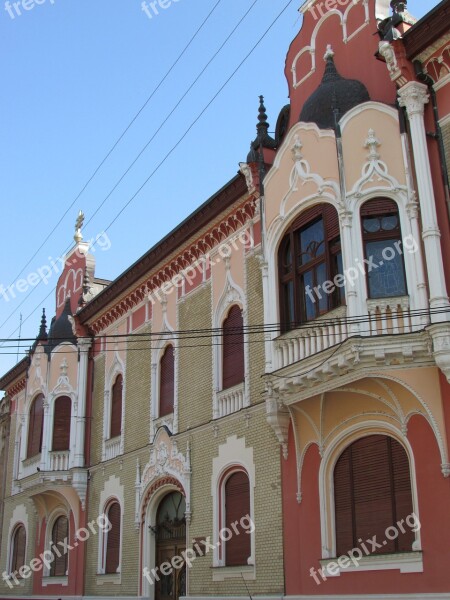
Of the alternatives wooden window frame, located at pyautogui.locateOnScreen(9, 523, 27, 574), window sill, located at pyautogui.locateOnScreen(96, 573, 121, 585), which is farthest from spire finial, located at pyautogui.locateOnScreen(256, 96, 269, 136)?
wooden window frame, located at pyautogui.locateOnScreen(9, 523, 27, 574)

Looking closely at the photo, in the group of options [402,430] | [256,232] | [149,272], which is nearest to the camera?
[402,430]

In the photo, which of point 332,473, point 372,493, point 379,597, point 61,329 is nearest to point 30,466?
point 61,329

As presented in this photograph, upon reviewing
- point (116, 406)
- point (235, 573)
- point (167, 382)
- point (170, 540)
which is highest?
point (116, 406)

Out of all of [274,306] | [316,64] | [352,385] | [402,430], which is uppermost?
[316,64]

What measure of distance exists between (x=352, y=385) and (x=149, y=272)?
34.6 feet

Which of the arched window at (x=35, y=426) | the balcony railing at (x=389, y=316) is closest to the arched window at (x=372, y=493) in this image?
the balcony railing at (x=389, y=316)

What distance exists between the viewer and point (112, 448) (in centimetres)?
2453

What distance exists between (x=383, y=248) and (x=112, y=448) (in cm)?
1310

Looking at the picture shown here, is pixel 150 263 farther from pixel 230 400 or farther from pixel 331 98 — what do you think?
pixel 331 98

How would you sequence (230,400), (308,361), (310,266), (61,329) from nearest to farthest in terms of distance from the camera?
(308,361) → (310,266) → (230,400) → (61,329)

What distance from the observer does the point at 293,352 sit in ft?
51.1

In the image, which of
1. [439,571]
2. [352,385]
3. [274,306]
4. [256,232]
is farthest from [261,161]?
[439,571]

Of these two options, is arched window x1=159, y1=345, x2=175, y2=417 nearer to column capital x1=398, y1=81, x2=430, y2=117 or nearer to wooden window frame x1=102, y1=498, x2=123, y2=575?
wooden window frame x1=102, y1=498, x2=123, y2=575

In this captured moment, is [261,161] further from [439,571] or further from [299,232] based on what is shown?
[439,571]
